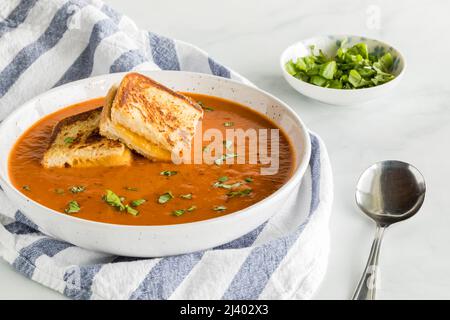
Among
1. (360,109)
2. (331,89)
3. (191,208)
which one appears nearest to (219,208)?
(191,208)

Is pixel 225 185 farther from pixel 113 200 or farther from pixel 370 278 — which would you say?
pixel 370 278

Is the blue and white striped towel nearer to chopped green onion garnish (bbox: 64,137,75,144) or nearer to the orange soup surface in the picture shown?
the orange soup surface

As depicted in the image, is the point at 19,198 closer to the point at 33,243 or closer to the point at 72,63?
the point at 33,243

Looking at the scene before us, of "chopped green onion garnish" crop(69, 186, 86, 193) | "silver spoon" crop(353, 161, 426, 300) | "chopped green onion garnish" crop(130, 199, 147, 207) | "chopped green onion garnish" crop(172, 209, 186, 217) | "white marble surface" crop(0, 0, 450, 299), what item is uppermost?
"chopped green onion garnish" crop(69, 186, 86, 193)

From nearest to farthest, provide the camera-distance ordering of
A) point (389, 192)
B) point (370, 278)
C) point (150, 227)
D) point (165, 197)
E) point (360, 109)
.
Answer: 1. point (150, 227)
2. point (370, 278)
3. point (165, 197)
4. point (389, 192)
5. point (360, 109)

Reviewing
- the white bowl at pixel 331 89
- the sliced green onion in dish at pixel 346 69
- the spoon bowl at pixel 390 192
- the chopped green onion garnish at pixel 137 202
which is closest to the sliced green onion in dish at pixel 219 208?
the chopped green onion garnish at pixel 137 202

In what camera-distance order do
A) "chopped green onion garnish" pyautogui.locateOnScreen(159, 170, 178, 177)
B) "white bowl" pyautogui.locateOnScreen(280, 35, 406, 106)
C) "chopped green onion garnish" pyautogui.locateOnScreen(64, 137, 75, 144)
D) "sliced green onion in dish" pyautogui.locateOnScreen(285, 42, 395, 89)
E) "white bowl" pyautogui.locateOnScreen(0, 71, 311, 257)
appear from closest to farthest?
"white bowl" pyautogui.locateOnScreen(0, 71, 311, 257) < "chopped green onion garnish" pyautogui.locateOnScreen(159, 170, 178, 177) < "chopped green onion garnish" pyautogui.locateOnScreen(64, 137, 75, 144) < "white bowl" pyautogui.locateOnScreen(280, 35, 406, 106) < "sliced green onion in dish" pyautogui.locateOnScreen(285, 42, 395, 89)

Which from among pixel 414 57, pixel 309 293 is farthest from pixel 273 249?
pixel 414 57

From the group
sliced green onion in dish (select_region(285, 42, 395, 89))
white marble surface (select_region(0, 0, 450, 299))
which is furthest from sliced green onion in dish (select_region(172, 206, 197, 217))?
sliced green onion in dish (select_region(285, 42, 395, 89))
